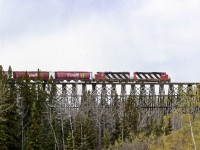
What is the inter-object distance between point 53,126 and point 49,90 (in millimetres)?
13504

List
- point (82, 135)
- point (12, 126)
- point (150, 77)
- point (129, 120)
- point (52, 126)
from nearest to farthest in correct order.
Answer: point (12, 126)
point (82, 135)
point (52, 126)
point (129, 120)
point (150, 77)

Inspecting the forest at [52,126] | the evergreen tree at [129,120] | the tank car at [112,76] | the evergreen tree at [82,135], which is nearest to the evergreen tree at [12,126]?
the forest at [52,126]

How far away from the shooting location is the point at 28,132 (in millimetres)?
54438

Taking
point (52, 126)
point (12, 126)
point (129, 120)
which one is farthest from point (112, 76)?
point (12, 126)

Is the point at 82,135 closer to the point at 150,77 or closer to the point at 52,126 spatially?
the point at 52,126

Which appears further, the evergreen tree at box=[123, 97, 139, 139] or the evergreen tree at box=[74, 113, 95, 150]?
the evergreen tree at box=[123, 97, 139, 139]

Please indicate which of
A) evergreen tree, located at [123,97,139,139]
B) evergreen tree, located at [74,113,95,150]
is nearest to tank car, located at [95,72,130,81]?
evergreen tree, located at [123,97,139,139]

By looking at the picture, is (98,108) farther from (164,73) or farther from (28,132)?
(28,132)

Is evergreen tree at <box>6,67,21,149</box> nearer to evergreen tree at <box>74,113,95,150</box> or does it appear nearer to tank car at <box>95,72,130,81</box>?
evergreen tree at <box>74,113,95,150</box>

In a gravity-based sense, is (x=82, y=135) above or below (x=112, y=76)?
below

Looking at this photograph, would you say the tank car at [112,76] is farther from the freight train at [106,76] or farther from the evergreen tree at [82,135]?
the evergreen tree at [82,135]

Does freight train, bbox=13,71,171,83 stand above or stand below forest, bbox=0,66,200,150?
above

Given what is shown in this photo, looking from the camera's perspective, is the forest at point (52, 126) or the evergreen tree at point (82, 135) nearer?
the forest at point (52, 126)

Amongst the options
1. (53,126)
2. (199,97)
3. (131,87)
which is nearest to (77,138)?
(53,126)
